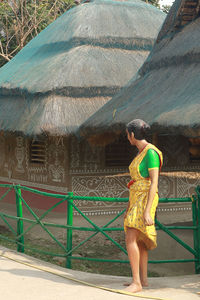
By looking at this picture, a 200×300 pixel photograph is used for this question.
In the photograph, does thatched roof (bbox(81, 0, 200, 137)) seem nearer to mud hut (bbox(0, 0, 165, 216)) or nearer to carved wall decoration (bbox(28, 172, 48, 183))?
mud hut (bbox(0, 0, 165, 216))

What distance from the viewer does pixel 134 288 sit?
4.74m

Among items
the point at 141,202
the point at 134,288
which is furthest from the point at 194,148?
the point at 134,288

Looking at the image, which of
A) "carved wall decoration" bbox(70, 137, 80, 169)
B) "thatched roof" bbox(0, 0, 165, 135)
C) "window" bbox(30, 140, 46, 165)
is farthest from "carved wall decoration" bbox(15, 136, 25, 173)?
"carved wall decoration" bbox(70, 137, 80, 169)

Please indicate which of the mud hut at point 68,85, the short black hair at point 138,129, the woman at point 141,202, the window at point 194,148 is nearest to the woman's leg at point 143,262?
the woman at point 141,202

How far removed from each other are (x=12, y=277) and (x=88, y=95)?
6660 mm

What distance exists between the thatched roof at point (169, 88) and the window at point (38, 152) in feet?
10.6

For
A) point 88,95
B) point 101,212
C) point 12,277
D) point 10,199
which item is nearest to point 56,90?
point 88,95

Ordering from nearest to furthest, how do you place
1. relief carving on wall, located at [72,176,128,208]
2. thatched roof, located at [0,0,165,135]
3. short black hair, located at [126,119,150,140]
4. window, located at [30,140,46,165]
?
short black hair, located at [126,119,150,140] → thatched roof, located at [0,0,165,135] → relief carving on wall, located at [72,176,128,208] → window, located at [30,140,46,165]

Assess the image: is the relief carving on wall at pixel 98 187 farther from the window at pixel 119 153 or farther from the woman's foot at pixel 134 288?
the woman's foot at pixel 134 288

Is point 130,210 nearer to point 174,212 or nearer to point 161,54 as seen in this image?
point 161,54

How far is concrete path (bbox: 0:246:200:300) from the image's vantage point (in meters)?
4.60

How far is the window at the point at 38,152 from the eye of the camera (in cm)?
1238

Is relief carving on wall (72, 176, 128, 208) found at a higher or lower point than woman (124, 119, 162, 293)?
lower

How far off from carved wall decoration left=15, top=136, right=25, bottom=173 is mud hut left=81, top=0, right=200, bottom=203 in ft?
11.3
